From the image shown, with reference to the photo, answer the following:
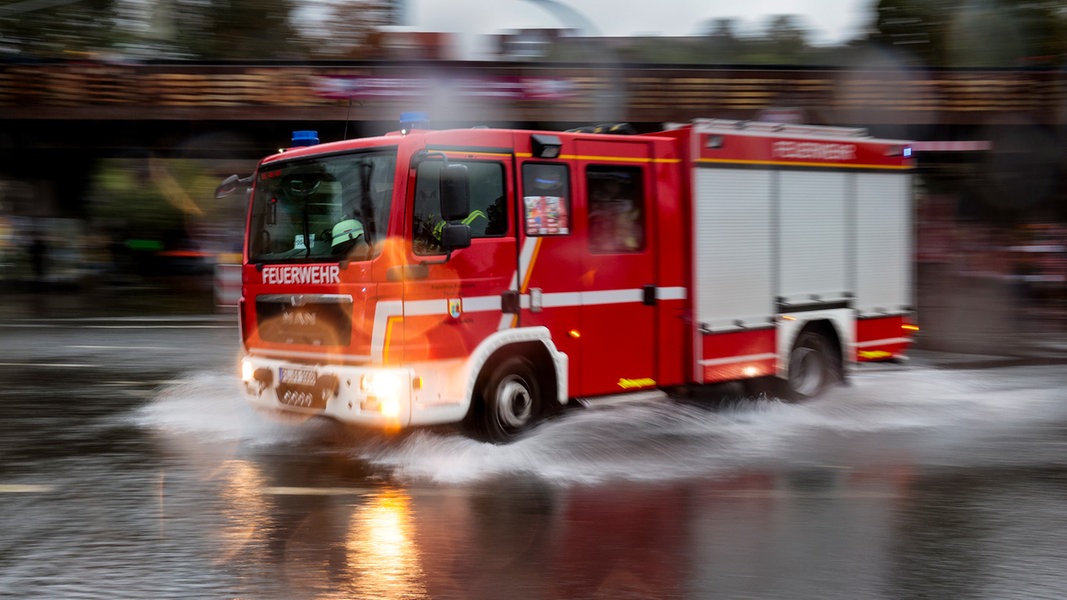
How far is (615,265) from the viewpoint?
8625 mm

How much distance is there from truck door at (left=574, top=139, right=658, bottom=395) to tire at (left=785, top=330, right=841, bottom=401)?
2.00m

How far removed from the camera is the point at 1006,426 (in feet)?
30.2

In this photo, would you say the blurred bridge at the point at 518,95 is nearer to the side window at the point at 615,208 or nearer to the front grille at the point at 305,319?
the side window at the point at 615,208

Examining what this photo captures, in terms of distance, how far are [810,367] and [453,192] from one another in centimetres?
481

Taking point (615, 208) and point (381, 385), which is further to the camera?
point (615, 208)

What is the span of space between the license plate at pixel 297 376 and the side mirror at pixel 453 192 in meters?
1.58

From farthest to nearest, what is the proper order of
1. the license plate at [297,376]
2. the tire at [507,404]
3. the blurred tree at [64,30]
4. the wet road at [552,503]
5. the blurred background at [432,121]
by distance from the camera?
1. the blurred tree at [64,30]
2. the blurred background at [432,121]
3. the tire at [507,404]
4. the license plate at [297,376]
5. the wet road at [552,503]

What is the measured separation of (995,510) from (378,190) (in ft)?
14.8

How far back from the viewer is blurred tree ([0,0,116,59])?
48.5 meters

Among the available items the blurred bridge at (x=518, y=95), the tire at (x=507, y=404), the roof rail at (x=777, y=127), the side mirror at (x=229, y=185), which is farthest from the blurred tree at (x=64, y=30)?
the tire at (x=507, y=404)

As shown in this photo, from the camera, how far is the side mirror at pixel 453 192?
23.6 ft

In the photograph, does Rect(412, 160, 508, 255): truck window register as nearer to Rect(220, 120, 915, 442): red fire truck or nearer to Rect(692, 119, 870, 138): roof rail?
Rect(220, 120, 915, 442): red fire truck

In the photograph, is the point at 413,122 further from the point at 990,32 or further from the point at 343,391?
the point at 990,32

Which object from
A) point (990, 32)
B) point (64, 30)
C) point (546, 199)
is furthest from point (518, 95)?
point (990, 32)
